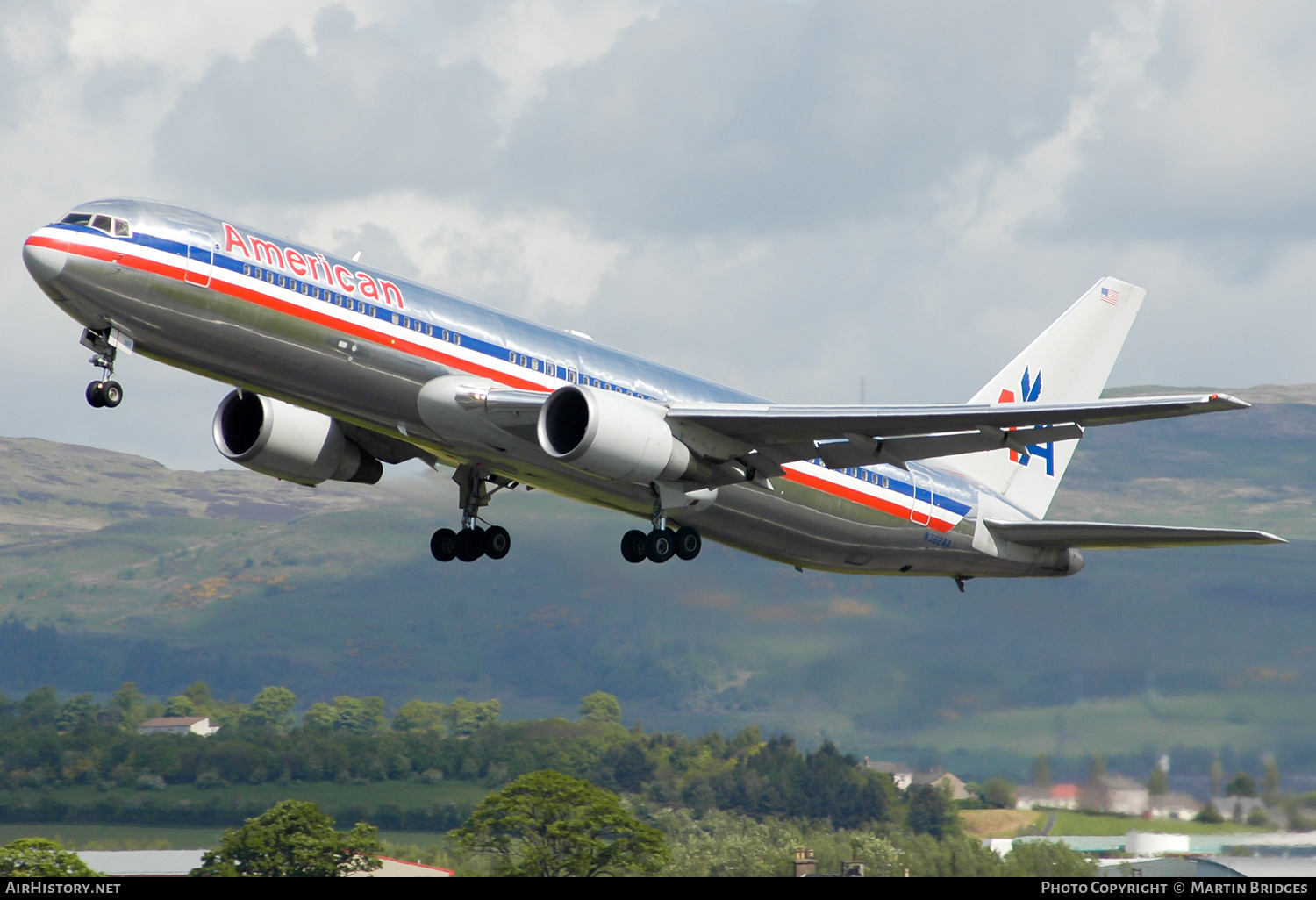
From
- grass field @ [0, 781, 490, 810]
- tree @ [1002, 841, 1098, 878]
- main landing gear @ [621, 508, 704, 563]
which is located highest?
grass field @ [0, 781, 490, 810]

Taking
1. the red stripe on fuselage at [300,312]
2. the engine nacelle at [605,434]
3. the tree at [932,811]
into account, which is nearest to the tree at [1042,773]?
the tree at [932,811]

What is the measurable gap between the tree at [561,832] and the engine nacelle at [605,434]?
21.2 meters

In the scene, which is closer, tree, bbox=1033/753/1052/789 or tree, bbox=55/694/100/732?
tree, bbox=1033/753/1052/789

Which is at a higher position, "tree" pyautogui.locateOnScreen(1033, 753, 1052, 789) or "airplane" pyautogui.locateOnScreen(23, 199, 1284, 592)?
"airplane" pyautogui.locateOnScreen(23, 199, 1284, 592)

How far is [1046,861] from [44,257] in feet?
96.4

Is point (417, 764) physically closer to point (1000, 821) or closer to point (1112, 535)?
point (1000, 821)

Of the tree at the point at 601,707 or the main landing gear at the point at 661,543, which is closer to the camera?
the main landing gear at the point at 661,543

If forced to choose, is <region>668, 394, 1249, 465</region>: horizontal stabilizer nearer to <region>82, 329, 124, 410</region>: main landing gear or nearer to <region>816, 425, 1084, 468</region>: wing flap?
<region>816, 425, 1084, 468</region>: wing flap

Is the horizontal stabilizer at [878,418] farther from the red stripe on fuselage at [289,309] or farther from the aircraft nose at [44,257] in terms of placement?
the aircraft nose at [44,257]

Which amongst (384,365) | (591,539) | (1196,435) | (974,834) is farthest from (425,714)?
(1196,435)

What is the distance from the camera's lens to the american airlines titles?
23.0 meters

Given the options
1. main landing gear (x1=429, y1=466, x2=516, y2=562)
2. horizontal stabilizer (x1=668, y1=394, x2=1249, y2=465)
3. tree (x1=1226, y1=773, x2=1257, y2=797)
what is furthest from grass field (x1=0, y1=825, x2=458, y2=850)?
horizontal stabilizer (x1=668, y1=394, x2=1249, y2=465)

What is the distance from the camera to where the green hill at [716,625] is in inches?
1774

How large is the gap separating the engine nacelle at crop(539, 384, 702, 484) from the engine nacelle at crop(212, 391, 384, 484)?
5799 millimetres
